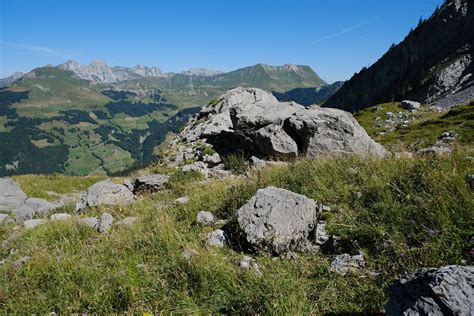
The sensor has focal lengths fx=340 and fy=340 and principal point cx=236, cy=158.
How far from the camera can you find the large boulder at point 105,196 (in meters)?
13.4

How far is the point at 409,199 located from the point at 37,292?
6.75 m

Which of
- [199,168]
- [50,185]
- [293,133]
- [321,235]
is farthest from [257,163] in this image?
[50,185]

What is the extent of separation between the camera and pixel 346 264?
16.8 ft

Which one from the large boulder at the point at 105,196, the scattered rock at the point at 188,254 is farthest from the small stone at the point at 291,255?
the large boulder at the point at 105,196

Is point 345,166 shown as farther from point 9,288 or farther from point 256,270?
point 9,288

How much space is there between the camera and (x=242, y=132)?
65.1 ft

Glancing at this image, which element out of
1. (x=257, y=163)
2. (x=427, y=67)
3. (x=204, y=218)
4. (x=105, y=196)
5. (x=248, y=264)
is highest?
(x=427, y=67)

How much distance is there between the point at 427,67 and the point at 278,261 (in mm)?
127191

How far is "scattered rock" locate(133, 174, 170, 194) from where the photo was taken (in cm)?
1519

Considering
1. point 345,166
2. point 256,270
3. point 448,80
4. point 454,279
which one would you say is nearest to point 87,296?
point 256,270

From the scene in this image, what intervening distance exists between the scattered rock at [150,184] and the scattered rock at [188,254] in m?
9.32

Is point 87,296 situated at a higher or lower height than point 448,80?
lower

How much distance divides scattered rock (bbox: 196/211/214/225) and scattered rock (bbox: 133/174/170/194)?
7174 millimetres

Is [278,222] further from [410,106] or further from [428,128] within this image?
[410,106]
